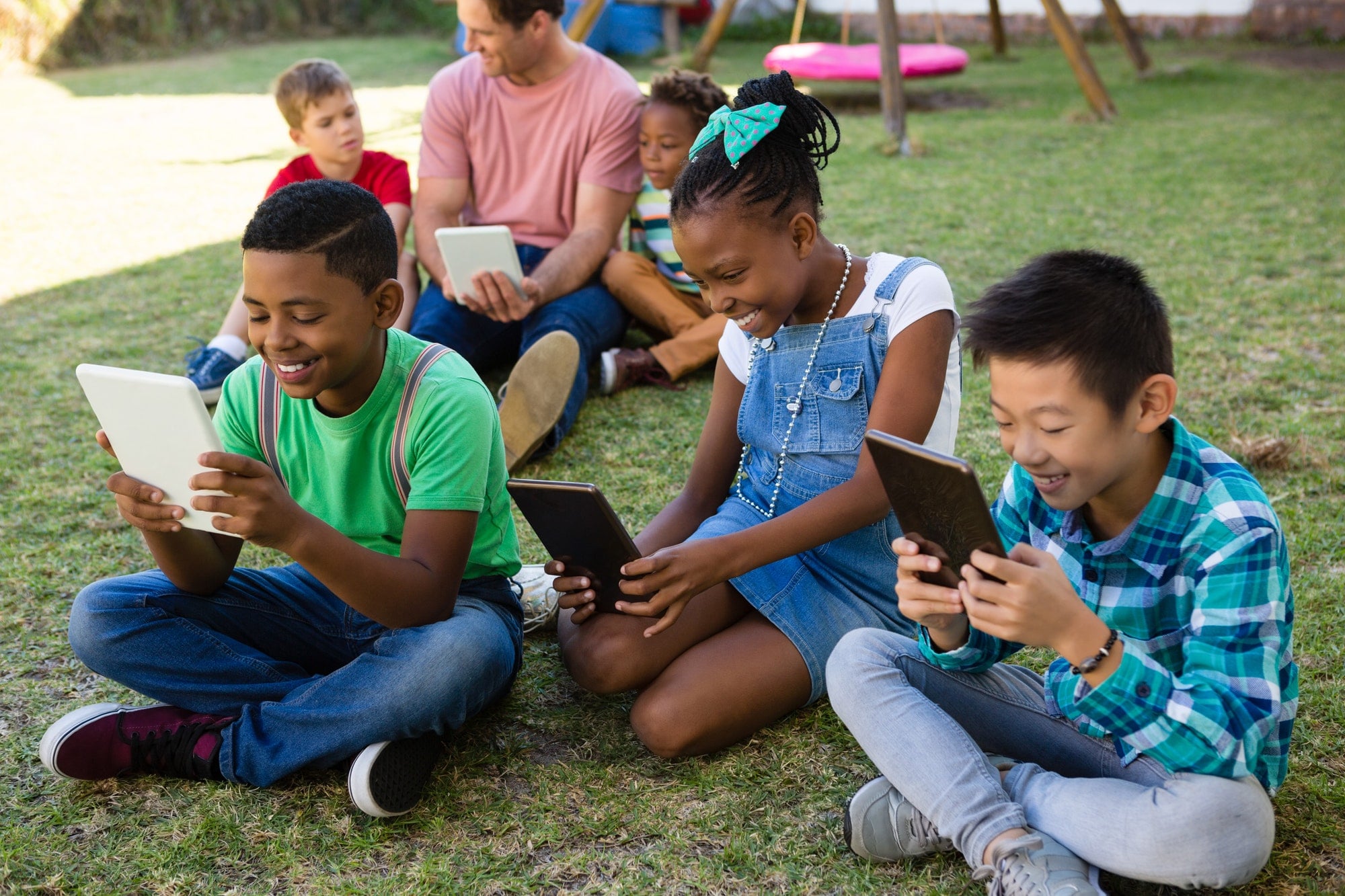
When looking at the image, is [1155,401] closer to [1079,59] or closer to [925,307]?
[925,307]

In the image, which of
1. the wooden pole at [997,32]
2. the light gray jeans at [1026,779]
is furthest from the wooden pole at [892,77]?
the light gray jeans at [1026,779]

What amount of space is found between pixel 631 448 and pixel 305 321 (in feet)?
4.38

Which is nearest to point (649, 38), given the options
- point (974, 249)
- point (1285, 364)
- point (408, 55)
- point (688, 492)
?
point (408, 55)

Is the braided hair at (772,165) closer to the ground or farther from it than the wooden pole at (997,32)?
farther from it

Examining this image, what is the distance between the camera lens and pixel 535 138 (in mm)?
3416

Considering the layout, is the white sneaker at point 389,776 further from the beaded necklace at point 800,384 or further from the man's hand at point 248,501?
the beaded necklace at point 800,384

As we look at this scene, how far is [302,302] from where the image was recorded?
166 centimetres

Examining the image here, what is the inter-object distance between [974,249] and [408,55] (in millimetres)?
8409

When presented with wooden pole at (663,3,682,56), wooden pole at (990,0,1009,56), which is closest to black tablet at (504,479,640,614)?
wooden pole at (990,0,1009,56)

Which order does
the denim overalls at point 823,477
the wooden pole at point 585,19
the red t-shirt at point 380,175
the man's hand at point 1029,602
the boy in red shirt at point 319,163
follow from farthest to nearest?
the wooden pole at point 585,19
the red t-shirt at point 380,175
the boy in red shirt at point 319,163
the denim overalls at point 823,477
the man's hand at point 1029,602

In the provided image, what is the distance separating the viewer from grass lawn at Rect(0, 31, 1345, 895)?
1553mm

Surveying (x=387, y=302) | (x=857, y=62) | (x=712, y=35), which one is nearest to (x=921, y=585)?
(x=387, y=302)

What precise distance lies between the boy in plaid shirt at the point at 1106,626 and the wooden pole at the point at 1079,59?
5959 mm

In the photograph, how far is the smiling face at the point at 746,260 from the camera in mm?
1714
